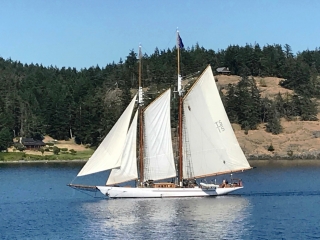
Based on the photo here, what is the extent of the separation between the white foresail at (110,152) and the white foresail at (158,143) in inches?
153

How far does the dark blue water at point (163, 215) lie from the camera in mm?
48156

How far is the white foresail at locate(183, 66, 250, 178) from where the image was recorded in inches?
2584

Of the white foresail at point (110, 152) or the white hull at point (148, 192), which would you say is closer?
the white foresail at point (110, 152)

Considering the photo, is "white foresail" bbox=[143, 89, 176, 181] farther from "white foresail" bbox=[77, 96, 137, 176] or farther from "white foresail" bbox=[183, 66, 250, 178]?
"white foresail" bbox=[77, 96, 137, 176]

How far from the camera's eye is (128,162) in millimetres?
63625

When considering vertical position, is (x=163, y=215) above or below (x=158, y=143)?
below

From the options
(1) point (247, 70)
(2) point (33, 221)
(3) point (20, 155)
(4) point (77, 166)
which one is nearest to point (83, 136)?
(3) point (20, 155)

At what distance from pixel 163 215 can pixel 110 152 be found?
10.3m

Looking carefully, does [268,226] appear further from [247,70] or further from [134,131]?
[247,70]

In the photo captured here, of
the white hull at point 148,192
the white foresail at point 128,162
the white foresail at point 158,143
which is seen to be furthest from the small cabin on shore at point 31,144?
the white foresail at point 128,162

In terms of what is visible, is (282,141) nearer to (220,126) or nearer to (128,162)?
(220,126)

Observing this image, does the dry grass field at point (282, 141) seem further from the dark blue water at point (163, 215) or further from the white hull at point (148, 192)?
the white hull at point (148, 192)

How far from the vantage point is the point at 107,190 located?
6462cm

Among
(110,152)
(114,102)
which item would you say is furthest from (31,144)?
(110,152)
